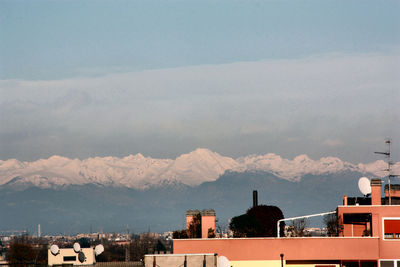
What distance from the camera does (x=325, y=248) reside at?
57.3 metres

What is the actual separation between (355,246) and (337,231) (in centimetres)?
929

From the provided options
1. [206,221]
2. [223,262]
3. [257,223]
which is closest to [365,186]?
[206,221]

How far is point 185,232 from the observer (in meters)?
75.1

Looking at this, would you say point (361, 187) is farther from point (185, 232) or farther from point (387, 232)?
point (185, 232)

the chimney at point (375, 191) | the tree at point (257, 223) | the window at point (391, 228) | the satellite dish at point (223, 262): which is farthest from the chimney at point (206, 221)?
the tree at point (257, 223)

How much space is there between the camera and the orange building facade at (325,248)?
186 ft

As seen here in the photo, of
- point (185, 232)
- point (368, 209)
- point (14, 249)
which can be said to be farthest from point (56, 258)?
point (368, 209)

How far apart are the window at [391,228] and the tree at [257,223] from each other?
45.5m

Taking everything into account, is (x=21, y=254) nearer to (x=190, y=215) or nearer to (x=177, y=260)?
(x=190, y=215)

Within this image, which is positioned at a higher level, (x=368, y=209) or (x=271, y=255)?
(x=368, y=209)

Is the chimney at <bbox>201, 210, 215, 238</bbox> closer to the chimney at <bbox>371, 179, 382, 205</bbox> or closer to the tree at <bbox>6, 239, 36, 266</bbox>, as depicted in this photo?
the chimney at <bbox>371, 179, 382, 205</bbox>

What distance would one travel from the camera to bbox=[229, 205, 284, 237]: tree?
112375mm

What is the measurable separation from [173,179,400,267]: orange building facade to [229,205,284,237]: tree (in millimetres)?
44183

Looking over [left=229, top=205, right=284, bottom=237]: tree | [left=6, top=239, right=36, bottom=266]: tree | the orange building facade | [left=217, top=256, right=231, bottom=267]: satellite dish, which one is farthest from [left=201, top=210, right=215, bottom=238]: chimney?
[left=6, top=239, right=36, bottom=266]: tree
